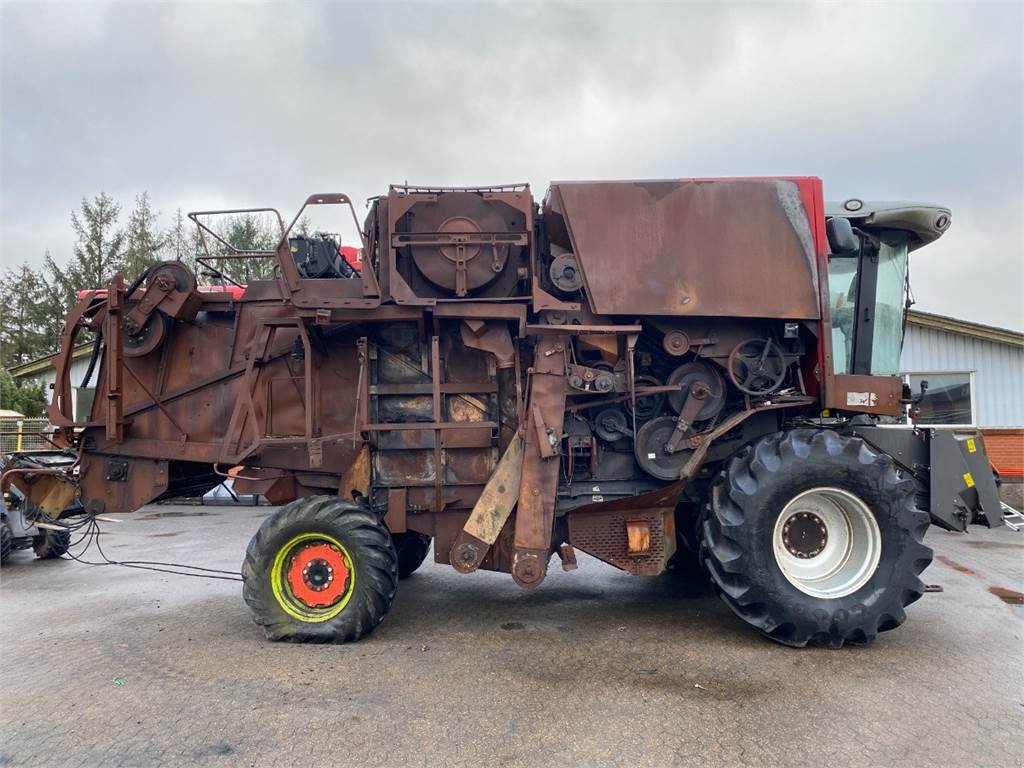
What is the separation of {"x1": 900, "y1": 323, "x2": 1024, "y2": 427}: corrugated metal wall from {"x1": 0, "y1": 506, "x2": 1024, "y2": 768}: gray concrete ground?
8769 mm

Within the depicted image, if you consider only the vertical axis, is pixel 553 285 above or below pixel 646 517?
Result: above

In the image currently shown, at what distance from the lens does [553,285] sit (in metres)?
5.54

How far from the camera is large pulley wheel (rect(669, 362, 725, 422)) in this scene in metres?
5.61

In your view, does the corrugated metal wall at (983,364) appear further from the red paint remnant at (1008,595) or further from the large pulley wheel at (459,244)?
the large pulley wheel at (459,244)

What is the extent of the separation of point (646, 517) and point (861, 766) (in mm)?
2573

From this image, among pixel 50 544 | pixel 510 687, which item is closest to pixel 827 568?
pixel 510 687

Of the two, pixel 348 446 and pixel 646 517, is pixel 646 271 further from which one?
pixel 348 446

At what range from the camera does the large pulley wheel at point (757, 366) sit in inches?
218

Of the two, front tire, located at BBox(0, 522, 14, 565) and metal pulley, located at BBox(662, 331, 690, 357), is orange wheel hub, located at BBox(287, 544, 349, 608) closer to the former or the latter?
metal pulley, located at BBox(662, 331, 690, 357)

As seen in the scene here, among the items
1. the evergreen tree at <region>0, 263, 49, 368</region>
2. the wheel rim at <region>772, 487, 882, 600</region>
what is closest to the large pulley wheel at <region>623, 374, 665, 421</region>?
the wheel rim at <region>772, 487, 882, 600</region>

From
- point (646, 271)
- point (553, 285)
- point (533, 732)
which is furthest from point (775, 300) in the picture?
point (533, 732)

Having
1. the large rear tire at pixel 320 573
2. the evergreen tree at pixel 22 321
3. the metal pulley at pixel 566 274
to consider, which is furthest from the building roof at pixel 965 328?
the evergreen tree at pixel 22 321

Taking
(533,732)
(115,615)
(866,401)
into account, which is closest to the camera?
(533,732)

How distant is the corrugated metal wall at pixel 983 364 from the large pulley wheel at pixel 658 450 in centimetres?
1066
